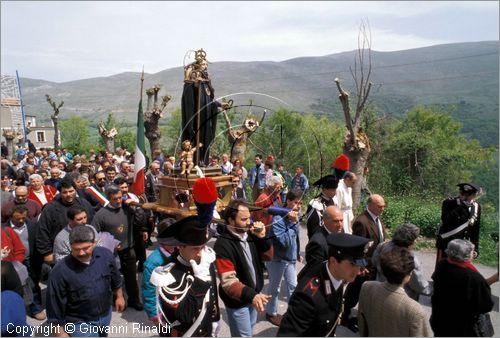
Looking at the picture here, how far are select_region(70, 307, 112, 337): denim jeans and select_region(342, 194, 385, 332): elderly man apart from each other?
9.77ft

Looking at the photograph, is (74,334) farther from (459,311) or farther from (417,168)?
(417,168)

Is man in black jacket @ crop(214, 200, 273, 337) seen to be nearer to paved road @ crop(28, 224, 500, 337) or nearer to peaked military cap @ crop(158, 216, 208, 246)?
peaked military cap @ crop(158, 216, 208, 246)

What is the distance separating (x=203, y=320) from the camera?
3088 mm

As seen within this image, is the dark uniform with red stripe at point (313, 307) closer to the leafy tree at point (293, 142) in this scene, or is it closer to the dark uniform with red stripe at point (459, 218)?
the dark uniform with red stripe at point (459, 218)

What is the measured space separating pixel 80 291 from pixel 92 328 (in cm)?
37

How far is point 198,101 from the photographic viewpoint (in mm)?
7090

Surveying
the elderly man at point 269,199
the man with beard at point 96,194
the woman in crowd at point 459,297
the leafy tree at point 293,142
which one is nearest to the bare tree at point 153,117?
the leafy tree at point 293,142

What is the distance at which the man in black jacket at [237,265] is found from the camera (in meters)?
3.52

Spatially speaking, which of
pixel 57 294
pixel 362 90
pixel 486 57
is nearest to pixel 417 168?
pixel 362 90

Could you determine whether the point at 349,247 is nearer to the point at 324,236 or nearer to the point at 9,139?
the point at 324,236

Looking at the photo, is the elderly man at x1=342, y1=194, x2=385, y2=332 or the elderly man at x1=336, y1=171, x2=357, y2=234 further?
the elderly man at x1=336, y1=171, x2=357, y2=234

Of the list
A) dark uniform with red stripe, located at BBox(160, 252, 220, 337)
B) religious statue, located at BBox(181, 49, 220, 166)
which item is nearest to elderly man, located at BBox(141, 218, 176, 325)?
dark uniform with red stripe, located at BBox(160, 252, 220, 337)

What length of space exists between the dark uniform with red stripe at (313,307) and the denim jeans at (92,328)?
1.84 m

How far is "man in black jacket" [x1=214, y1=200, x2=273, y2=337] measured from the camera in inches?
139
